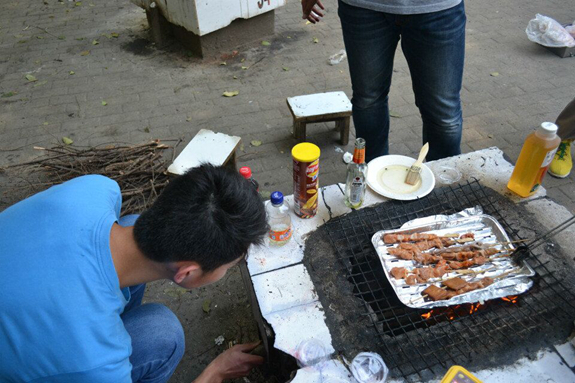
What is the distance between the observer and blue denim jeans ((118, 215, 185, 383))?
1906mm

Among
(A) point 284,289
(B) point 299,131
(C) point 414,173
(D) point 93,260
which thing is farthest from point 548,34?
(D) point 93,260

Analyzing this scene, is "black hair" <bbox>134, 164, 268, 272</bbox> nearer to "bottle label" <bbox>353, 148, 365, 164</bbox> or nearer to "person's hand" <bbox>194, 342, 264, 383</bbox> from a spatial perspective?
"bottle label" <bbox>353, 148, 365, 164</bbox>

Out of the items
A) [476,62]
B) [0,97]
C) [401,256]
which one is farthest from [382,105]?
[0,97]

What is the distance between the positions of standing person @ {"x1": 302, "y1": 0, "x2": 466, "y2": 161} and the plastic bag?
3435mm

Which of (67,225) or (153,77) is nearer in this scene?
(67,225)

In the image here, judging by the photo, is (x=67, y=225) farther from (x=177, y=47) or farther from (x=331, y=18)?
(x=331, y=18)

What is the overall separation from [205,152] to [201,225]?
77.4 inches

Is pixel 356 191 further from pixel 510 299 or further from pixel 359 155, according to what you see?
pixel 510 299

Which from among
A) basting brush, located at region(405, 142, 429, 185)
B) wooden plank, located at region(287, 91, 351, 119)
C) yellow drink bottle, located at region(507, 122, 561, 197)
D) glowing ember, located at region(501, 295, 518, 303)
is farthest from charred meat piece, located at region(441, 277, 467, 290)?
→ wooden plank, located at region(287, 91, 351, 119)

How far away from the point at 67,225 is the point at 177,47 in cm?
460

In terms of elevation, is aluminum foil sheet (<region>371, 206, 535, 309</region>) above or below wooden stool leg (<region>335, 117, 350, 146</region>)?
above

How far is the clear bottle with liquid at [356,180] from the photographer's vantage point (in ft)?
6.66

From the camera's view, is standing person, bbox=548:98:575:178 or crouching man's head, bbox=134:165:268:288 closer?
crouching man's head, bbox=134:165:268:288

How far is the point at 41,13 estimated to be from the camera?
6.52 metres
